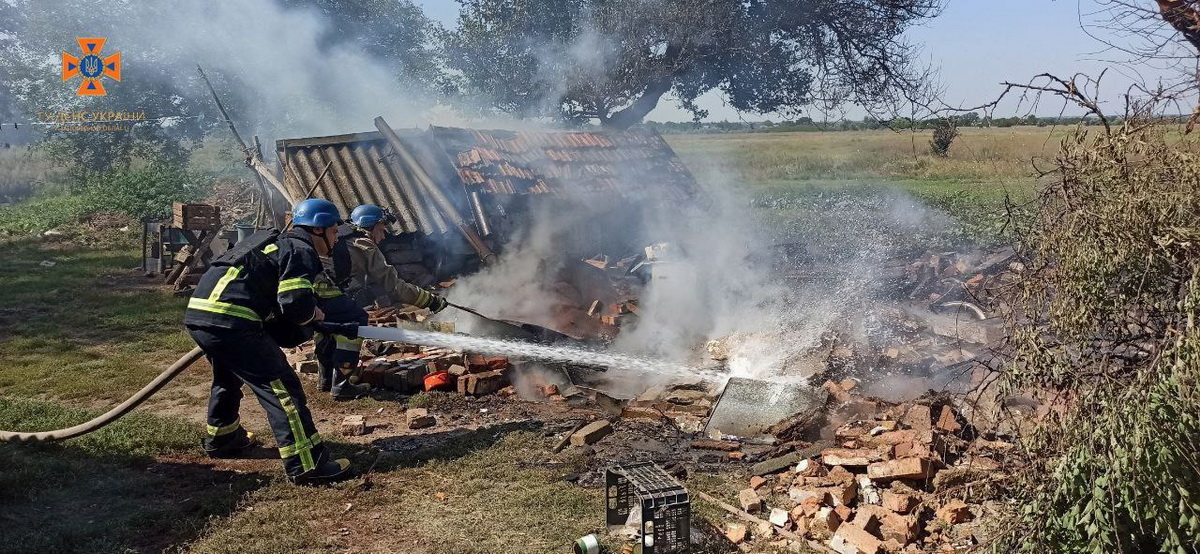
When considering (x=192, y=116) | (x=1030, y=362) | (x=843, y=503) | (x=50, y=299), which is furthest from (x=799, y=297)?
(x=192, y=116)

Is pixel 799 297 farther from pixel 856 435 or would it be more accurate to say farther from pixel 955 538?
pixel 955 538

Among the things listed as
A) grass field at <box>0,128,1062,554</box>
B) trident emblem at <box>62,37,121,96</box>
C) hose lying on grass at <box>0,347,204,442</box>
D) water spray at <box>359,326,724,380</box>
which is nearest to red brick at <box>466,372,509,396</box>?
water spray at <box>359,326,724,380</box>

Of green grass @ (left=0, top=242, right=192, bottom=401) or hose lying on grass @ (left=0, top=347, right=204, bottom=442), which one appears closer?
hose lying on grass @ (left=0, top=347, right=204, bottom=442)

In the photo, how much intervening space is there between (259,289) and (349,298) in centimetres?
184

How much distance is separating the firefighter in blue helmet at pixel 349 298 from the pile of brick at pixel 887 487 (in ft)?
12.2

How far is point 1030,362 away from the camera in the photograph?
3180mm

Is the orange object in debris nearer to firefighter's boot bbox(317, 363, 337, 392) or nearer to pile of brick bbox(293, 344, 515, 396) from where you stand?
pile of brick bbox(293, 344, 515, 396)

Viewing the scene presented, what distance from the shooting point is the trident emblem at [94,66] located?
1892cm

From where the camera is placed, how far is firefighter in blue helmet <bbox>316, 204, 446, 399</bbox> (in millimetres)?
6664

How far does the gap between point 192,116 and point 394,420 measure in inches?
704

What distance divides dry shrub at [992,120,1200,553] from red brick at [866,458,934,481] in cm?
103

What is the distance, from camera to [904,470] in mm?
4422

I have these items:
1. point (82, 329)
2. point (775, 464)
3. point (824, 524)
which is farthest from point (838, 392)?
point (82, 329)

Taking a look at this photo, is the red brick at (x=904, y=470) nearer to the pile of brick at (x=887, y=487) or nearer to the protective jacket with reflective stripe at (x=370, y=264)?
the pile of brick at (x=887, y=487)
